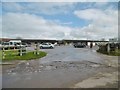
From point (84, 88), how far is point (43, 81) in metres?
2.32

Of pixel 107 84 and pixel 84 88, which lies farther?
pixel 107 84

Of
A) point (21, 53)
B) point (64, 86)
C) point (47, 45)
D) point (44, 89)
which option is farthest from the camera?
point (47, 45)

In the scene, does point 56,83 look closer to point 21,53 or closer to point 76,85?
point 76,85

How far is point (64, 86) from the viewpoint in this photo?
30.6 feet

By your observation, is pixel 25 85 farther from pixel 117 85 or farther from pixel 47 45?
pixel 47 45

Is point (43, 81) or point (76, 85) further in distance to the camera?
point (43, 81)

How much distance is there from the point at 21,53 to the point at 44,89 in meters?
17.3

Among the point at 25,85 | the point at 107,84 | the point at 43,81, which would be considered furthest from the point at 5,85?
the point at 107,84

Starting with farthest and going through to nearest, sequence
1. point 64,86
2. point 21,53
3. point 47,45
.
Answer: point 47,45, point 21,53, point 64,86

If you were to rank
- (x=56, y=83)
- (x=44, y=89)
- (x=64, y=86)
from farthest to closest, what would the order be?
(x=56, y=83) → (x=64, y=86) → (x=44, y=89)

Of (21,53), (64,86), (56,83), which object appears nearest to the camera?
(64,86)

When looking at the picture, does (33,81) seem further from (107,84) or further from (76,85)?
(107,84)

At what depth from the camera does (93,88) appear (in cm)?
888

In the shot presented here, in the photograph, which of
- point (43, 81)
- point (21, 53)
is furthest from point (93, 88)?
point (21, 53)
